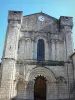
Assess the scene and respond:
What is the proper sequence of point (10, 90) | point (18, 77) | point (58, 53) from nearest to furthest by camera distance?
point (10, 90) → point (18, 77) → point (58, 53)

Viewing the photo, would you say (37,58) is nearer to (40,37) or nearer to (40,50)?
(40,50)

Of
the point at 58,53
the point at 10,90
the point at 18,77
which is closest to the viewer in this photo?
the point at 10,90

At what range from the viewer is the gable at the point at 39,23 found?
22203mm

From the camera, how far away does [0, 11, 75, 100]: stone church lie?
18.4 metres

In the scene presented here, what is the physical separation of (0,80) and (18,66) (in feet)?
8.58

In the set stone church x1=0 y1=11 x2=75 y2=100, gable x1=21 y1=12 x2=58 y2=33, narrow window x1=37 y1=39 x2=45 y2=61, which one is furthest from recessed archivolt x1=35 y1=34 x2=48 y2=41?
gable x1=21 y1=12 x2=58 y2=33

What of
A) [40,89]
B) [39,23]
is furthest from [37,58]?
[40,89]

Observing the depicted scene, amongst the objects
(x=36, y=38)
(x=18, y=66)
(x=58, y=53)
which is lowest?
(x=18, y=66)

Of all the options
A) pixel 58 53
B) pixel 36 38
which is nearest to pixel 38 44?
pixel 36 38

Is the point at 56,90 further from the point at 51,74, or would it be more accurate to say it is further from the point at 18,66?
the point at 18,66

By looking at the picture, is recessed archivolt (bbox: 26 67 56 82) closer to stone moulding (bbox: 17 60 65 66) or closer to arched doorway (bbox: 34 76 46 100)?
stone moulding (bbox: 17 60 65 66)

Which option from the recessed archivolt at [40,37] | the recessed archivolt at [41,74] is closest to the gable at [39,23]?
the recessed archivolt at [40,37]

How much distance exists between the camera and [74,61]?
64.0 ft

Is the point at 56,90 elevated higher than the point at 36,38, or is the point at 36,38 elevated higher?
the point at 36,38
